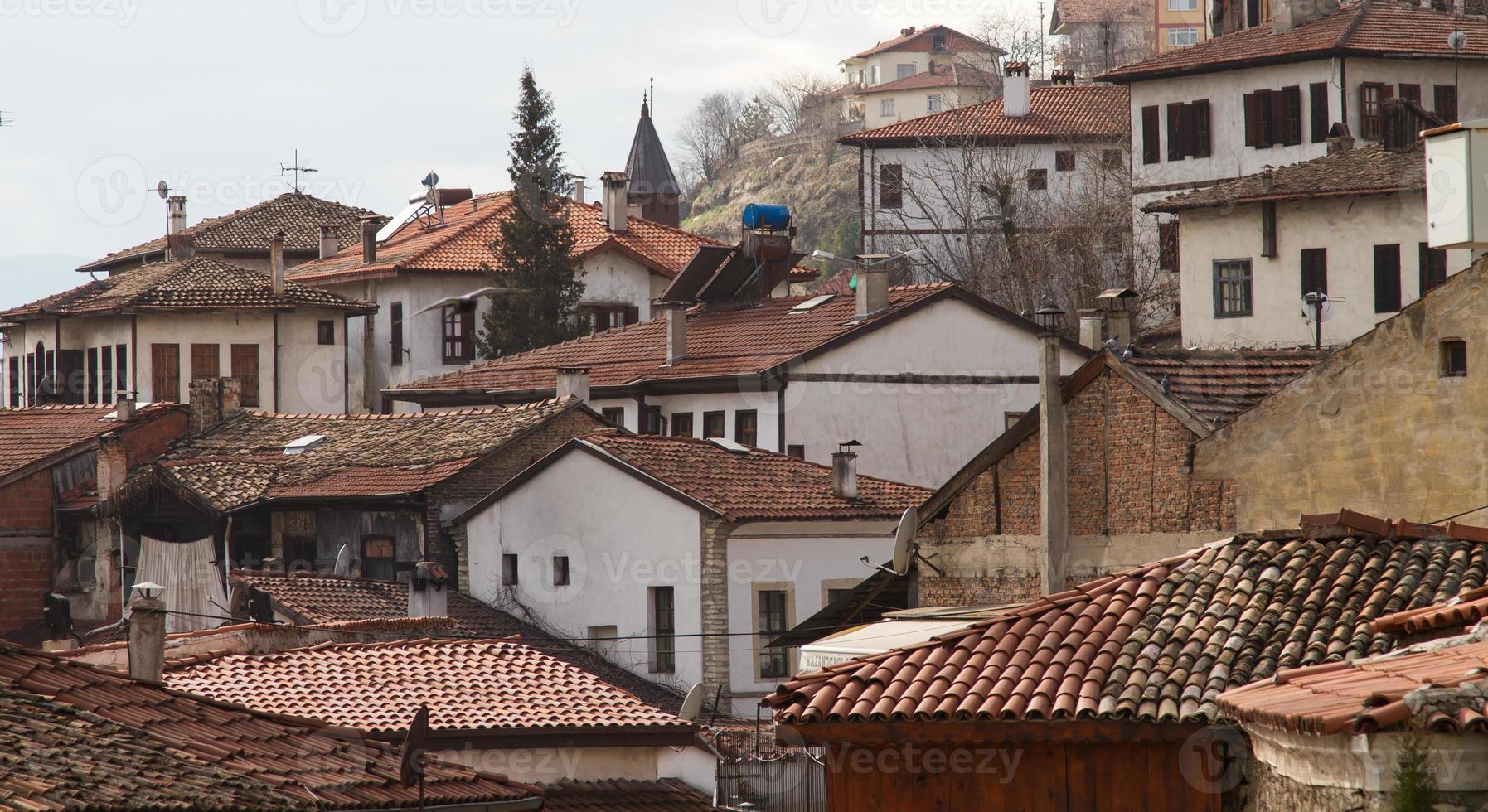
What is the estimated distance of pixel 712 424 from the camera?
36.8 meters

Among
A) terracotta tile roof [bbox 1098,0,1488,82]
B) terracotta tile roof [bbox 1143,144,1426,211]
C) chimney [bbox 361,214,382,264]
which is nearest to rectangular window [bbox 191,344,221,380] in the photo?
chimney [bbox 361,214,382,264]

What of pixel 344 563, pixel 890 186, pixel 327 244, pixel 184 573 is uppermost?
pixel 890 186

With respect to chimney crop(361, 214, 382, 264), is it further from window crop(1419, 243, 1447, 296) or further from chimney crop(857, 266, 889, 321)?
window crop(1419, 243, 1447, 296)

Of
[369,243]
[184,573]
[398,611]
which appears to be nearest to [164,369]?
[369,243]

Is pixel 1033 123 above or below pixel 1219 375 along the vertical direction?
above

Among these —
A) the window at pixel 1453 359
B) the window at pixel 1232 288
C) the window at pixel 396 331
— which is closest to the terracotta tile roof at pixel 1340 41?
the window at pixel 1232 288

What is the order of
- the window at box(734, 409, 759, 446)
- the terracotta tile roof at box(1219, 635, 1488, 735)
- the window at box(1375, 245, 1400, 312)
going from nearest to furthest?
the terracotta tile roof at box(1219, 635, 1488, 735), the window at box(1375, 245, 1400, 312), the window at box(734, 409, 759, 446)

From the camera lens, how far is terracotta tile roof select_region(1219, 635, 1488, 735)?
6934mm

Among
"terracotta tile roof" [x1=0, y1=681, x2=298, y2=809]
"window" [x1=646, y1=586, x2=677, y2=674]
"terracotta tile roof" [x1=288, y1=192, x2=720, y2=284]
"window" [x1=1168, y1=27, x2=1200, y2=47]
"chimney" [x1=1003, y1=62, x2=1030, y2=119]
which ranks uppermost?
"window" [x1=1168, y1=27, x2=1200, y2=47]

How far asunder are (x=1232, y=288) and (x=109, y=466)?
2071cm

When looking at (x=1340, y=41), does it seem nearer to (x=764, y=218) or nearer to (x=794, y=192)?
(x=764, y=218)

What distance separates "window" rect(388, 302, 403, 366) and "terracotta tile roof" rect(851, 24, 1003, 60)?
56.9m

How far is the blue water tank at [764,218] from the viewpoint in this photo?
4203 centimetres

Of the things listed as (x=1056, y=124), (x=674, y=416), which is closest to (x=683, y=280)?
(x=674, y=416)
